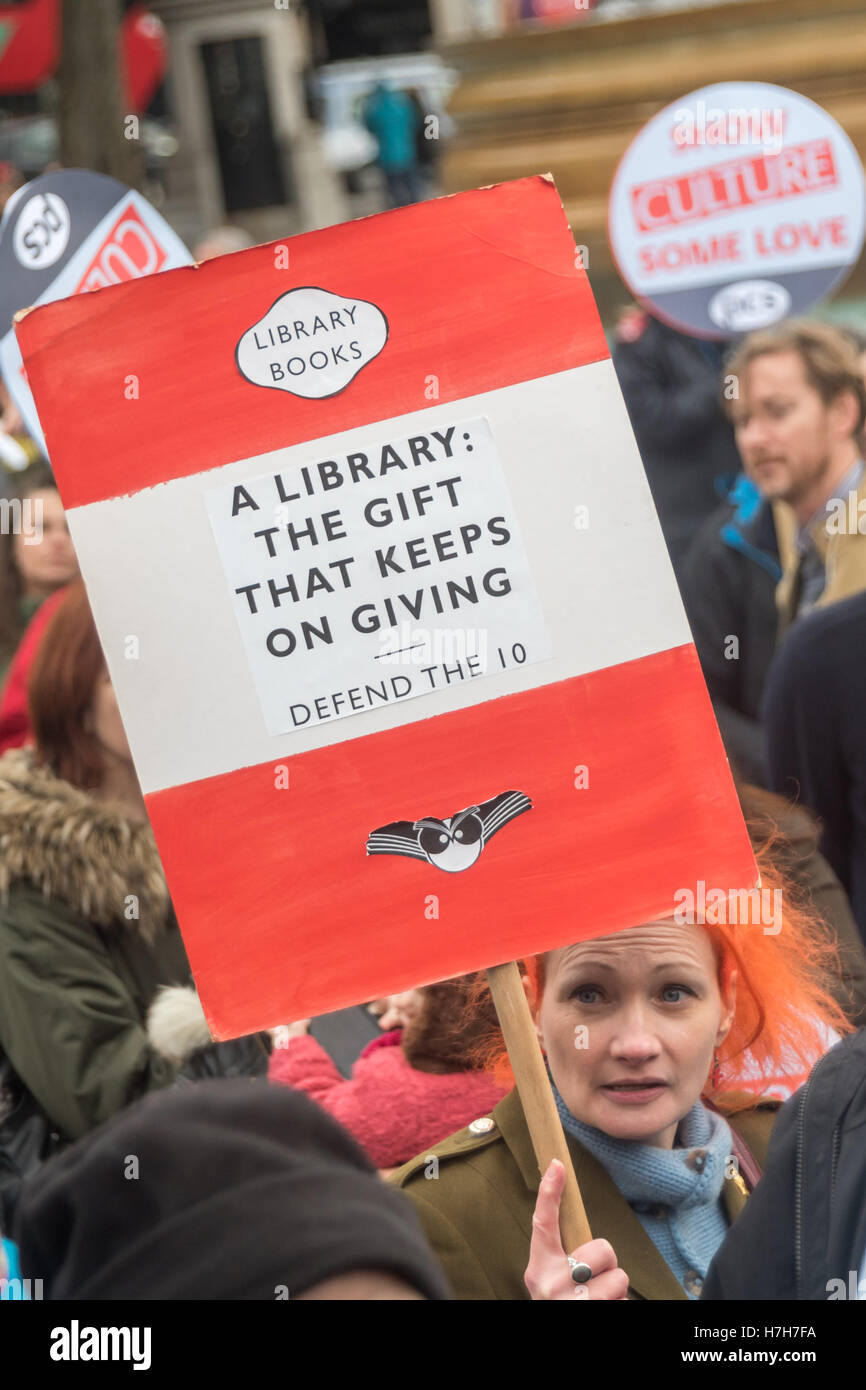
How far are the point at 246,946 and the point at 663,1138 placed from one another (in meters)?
0.54

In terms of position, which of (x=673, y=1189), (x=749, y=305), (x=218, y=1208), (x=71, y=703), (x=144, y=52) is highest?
(x=144, y=52)

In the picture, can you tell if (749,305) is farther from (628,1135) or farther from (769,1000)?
(628,1135)

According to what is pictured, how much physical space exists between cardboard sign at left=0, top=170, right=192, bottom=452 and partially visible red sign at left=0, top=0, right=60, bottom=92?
14.3 meters

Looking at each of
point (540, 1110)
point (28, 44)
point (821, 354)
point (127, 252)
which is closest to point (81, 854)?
point (127, 252)

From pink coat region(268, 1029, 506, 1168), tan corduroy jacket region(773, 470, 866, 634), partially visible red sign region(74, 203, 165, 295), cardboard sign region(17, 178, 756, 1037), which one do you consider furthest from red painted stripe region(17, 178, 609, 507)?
tan corduroy jacket region(773, 470, 866, 634)

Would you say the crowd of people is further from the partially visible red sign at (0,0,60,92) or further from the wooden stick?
the partially visible red sign at (0,0,60,92)

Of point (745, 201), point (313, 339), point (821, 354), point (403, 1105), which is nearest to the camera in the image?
point (313, 339)

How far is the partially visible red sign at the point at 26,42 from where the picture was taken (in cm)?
1616

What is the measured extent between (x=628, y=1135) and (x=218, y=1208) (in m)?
0.79

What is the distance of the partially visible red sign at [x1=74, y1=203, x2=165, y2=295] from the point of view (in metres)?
3.01

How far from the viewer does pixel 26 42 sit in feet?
53.3

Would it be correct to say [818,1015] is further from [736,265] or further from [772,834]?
[736,265]
